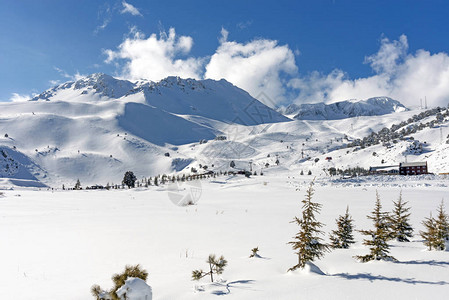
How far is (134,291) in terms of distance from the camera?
3855mm

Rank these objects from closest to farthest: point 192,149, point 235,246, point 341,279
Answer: point 341,279 → point 235,246 → point 192,149

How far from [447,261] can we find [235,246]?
19.7ft

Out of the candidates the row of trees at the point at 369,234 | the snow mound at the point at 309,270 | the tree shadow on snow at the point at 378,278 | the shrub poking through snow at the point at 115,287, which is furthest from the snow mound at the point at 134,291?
the tree shadow on snow at the point at 378,278

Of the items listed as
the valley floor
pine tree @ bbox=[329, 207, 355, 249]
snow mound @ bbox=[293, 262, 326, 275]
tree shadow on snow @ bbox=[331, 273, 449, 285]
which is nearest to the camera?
the valley floor

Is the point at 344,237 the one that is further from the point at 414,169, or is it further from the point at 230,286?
the point at 414,169

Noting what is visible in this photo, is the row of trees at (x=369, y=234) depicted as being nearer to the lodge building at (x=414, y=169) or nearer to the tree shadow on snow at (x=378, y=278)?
the tree shadow on snow at (x=378, y=278)

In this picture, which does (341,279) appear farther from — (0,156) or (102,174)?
(0,156)

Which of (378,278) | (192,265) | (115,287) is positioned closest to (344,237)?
(378,278)

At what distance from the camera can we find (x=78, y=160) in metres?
121

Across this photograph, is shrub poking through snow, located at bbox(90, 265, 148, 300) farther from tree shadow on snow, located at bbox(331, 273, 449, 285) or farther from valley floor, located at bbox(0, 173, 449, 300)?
tree shadow on snow, located at bbox(331, 273, 449, 285)

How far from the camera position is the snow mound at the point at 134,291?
3.79m

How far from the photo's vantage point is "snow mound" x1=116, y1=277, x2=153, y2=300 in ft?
12.4

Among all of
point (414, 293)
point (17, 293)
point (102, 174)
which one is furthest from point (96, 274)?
point (102, 174)

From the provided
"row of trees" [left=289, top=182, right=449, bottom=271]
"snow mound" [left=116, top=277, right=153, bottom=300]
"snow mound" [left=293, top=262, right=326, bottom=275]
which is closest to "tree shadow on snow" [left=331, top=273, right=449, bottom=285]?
"snow mound" [left=293, top=262, right=326, bottom=275]
